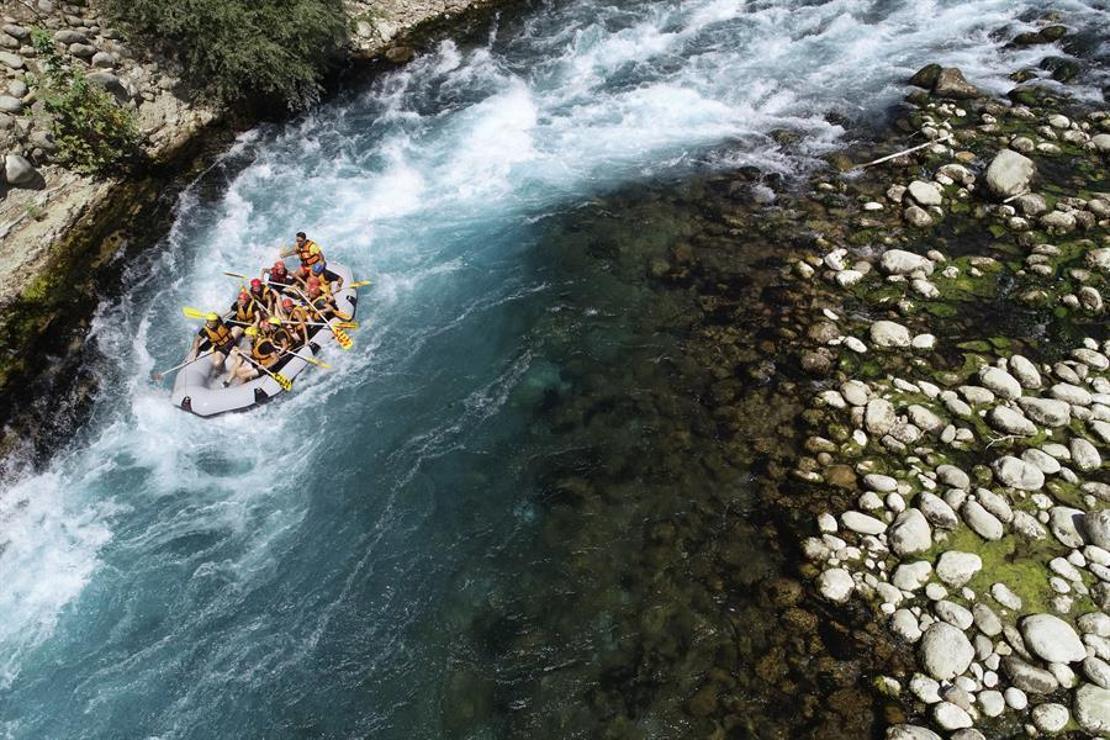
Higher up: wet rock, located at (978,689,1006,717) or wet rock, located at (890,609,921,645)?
wet rock, located at (890,609,921,645)

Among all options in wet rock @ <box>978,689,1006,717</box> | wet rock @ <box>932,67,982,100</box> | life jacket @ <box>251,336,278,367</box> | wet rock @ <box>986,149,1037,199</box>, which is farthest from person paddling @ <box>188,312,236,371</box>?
wet rock @ <box>932,67,982,100</box>

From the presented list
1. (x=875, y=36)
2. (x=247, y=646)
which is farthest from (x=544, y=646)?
(x=875, y=36)

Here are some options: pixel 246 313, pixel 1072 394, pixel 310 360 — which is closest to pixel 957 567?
pixel 1072 394

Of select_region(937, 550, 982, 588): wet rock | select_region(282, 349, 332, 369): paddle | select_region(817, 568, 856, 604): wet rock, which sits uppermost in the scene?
select_region(282, 349, 332, 369): paddle

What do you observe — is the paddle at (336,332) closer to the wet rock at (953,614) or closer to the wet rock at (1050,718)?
the wet rock at (953,614)

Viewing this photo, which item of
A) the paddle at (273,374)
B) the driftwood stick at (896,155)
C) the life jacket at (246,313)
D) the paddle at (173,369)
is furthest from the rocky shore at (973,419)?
the paddle at (173,369)

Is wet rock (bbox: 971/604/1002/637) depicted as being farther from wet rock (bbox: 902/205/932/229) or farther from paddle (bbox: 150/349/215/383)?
paddle (bbox: 150/349/215/383)

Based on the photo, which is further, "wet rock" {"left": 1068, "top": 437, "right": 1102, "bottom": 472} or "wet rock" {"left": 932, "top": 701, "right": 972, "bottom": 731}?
"wet rock" {"left": 1068, "top": 437, "right": 1102, "bottom": 472}

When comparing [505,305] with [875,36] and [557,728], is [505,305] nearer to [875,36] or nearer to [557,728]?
[557,728]
